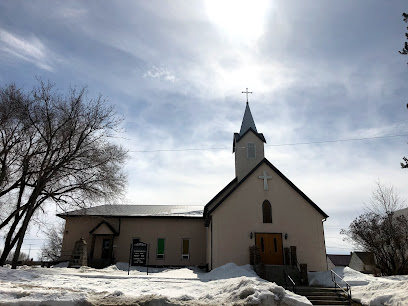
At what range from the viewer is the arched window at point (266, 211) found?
21156 millimetres

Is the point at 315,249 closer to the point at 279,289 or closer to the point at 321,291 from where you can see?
the point at 321,291

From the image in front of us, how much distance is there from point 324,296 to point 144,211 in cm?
1823

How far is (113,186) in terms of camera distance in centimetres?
2078

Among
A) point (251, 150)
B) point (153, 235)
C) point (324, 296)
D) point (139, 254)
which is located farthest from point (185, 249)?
point (324, 296)

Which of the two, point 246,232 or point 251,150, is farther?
point 251,150

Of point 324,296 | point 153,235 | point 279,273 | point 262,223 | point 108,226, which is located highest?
point 108,226

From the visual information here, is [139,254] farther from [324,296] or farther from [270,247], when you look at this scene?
[324,296]

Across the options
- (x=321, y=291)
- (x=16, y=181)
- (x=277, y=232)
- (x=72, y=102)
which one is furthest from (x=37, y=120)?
(x=321, y=291)

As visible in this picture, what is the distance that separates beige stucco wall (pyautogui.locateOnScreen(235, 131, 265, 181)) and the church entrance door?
685cm

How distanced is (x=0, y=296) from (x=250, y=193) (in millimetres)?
16434

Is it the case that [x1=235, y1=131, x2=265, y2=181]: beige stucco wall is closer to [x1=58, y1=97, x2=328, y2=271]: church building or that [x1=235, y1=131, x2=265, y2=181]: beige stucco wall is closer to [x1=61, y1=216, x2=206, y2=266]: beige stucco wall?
[x1=58, y1=97, x2=328, y2=271]: church building

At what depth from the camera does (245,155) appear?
27.4 meters

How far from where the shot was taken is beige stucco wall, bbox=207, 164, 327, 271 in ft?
66.9

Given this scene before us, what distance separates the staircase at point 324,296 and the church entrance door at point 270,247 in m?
5.22
